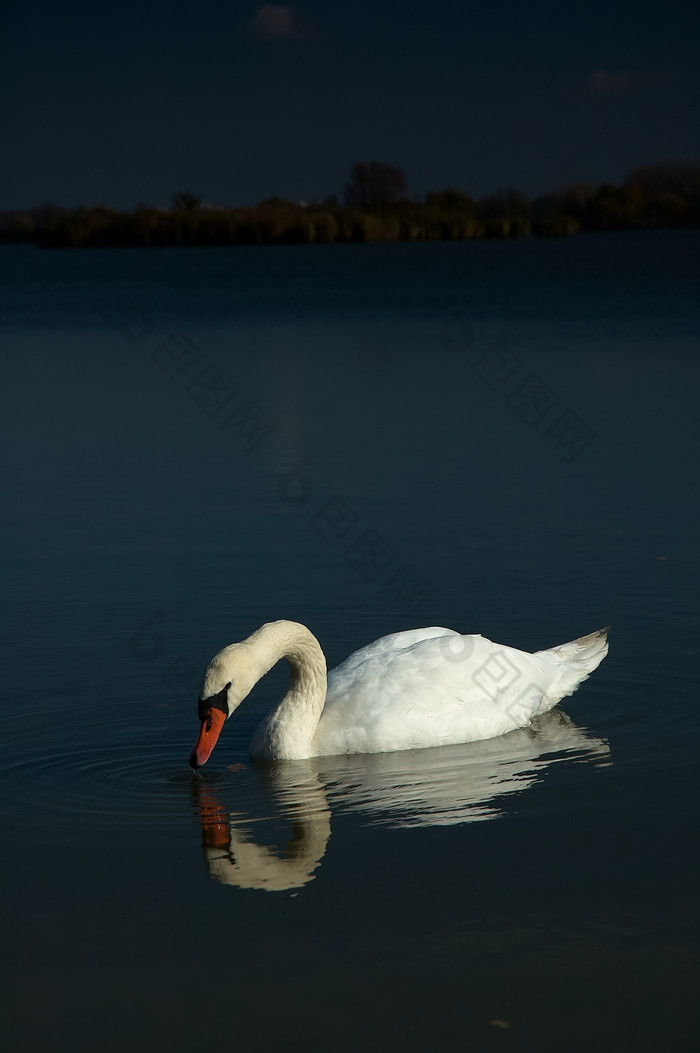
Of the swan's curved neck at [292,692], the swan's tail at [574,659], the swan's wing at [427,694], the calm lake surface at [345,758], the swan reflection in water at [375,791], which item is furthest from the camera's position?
the swan's tail at [574,659]

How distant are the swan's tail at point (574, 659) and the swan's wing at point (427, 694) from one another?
0.09 meters

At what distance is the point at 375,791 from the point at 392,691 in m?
0.93

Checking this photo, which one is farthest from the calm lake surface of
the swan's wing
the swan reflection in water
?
the swan's wing

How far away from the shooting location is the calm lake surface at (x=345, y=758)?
17.5 ft

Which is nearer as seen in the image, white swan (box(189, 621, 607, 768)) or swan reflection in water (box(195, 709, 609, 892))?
swan reflection in water (box(195, 709, 609, 892))

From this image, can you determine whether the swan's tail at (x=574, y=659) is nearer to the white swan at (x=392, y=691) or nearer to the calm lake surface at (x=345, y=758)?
the white swan at (x=392, y=691)

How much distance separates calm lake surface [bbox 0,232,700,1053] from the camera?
533 centimetres

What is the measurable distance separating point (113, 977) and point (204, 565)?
6.55 meters

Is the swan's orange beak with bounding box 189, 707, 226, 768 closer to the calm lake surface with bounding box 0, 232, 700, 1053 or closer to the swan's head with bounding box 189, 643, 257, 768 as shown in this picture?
the swan's head with bounding box 189, 643, 257, 768

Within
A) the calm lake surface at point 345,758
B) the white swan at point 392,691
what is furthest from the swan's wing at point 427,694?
the calm lake surface at point 345,758

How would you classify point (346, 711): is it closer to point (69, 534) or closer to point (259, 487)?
point (69, 534)

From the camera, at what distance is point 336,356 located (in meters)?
29.0

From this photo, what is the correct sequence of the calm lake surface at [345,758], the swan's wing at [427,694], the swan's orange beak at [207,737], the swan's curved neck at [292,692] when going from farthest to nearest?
1. the swan's wing at [427,694]
2. the swan's curved neck at [292,692]
3. the swan's orange beak at [207,737]
4. the calm lake surface at [345,758]

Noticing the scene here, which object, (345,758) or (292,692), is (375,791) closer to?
(345,758)
